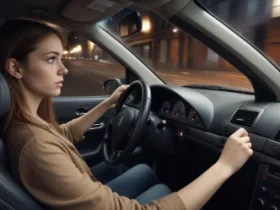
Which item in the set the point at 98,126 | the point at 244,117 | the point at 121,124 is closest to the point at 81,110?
the point at 98,126

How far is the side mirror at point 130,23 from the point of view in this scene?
1947 mm

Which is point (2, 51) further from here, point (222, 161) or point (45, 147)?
point (222, 161)

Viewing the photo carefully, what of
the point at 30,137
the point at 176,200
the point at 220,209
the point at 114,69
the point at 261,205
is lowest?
the point at 220,209

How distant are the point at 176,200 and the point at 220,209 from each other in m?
1.07

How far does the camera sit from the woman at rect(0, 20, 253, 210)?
98 cm

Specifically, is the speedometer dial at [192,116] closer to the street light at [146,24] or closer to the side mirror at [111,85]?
the street light at [146,24]

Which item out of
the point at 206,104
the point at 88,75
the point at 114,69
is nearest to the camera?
the point at 206,104

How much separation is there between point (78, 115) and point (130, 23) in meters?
1.08

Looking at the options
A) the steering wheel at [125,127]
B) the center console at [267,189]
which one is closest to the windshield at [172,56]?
the steering wheel at [125,127]

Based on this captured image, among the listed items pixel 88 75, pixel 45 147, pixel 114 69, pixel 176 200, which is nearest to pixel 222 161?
pixel 176 200

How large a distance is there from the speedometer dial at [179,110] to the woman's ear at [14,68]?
1.11 m

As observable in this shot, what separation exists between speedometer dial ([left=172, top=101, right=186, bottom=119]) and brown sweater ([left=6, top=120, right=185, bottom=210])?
3.19ft

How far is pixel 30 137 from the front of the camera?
1.02 m

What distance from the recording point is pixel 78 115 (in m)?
2.80
